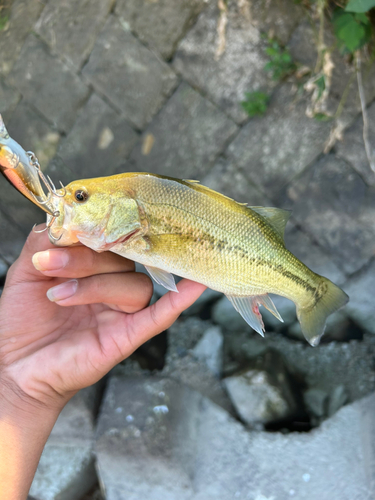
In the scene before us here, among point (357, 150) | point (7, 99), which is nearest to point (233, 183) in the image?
point (357, 150)

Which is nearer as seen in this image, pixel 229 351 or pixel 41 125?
pixel 41 125

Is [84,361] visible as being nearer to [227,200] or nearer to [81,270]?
[81,270]

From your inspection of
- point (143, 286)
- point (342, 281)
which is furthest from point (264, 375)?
point (143, 286)

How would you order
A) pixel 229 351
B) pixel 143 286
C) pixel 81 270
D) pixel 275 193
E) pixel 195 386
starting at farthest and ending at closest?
1. pixel 229 351
2. pixel 195 386
3. pixel 275 193
4. pixel 143 286
5. pixel 81 270

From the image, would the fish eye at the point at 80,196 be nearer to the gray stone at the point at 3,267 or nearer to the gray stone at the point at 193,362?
the gray stone at the point at 193,362

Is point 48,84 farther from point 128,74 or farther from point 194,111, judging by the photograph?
point 194,111

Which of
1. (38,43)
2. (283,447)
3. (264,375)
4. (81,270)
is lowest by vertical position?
(283,447)

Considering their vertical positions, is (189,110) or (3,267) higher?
(189,110)

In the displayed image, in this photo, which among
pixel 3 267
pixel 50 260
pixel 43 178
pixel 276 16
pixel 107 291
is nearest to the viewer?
pixel 43 178
